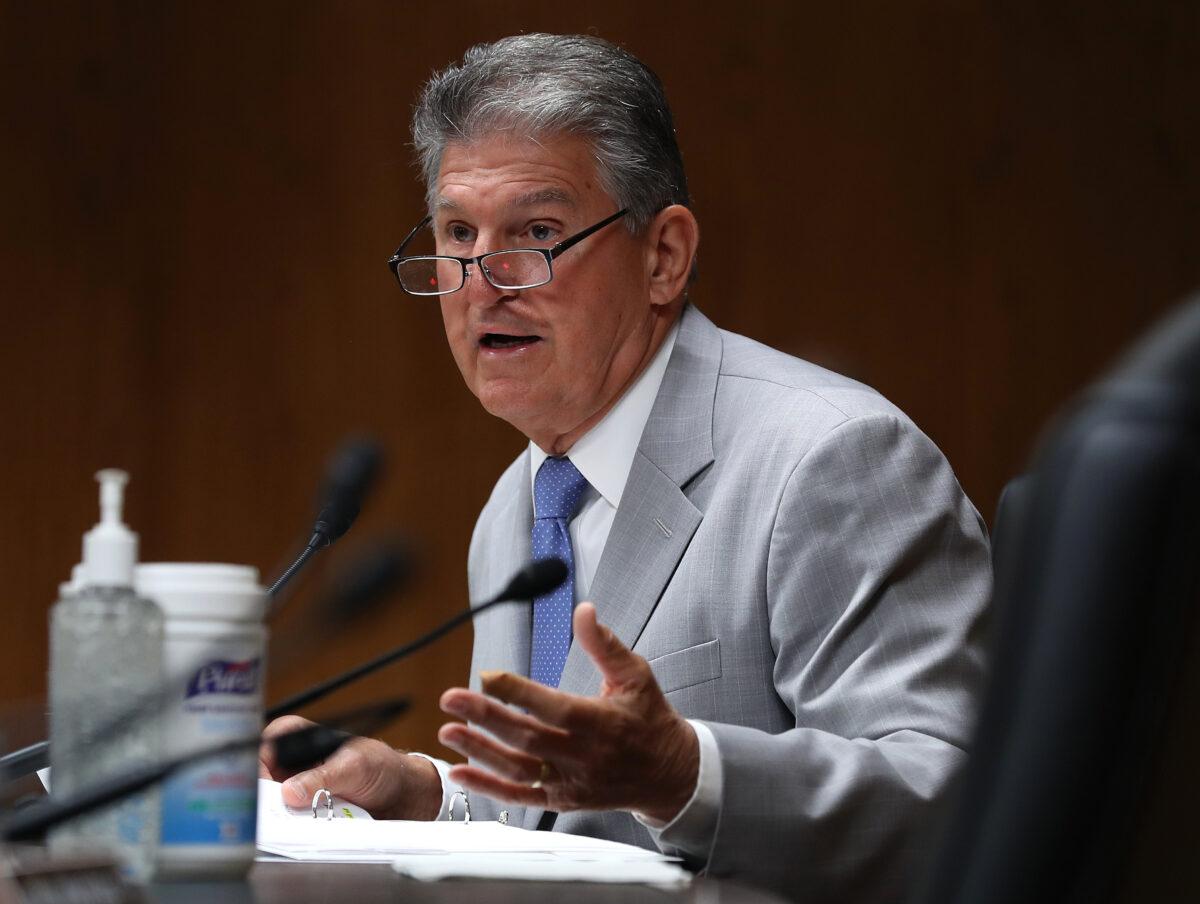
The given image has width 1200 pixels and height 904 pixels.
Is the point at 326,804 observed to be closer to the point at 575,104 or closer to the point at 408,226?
the point at 575,104

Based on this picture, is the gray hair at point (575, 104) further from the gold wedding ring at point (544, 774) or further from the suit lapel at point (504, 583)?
the gold wedding ring at point (544, 774)

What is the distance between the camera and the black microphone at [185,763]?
2.32ft

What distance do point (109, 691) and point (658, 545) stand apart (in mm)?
897

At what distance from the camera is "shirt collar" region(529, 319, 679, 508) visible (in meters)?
1.84

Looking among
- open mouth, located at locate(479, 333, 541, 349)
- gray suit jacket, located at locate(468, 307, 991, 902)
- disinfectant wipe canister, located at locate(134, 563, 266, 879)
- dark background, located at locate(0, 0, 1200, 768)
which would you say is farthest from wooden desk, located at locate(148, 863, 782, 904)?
dark background, located at locate(0, 0, 1200, 768)

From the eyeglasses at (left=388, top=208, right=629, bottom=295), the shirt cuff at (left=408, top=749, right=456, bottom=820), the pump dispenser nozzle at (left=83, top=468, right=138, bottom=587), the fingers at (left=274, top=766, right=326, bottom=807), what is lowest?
the shirt cuff at (left=408, top=749, right=456, bottom=820)

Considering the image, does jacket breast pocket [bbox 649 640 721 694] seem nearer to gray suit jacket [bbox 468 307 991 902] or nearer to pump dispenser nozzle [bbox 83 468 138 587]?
gray suit jacket [bbox 468 307 991 902]

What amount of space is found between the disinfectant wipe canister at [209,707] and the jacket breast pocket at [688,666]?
0.76 metres

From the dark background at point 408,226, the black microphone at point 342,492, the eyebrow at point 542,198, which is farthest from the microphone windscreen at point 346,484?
the dark background at point 408,226

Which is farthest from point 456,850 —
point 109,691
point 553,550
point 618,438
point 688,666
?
point 618,438

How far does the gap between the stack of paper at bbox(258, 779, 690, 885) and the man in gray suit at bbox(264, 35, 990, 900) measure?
0.14 ft

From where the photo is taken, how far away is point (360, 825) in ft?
4.23

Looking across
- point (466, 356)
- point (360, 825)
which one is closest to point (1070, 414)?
point (360, 825)

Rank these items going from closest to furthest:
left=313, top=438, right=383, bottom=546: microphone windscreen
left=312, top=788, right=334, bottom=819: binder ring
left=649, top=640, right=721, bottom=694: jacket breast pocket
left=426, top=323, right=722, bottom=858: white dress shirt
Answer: left=313, top=438, right=383, bottom=546: microphone windscreen, left=312, top=788, right=334, bottom=819: binder ring, left=649, top=640, right=721, bottom=694: jacket breast pocket, left=426, top=323, right=722, bottom=858: white dress shirt
